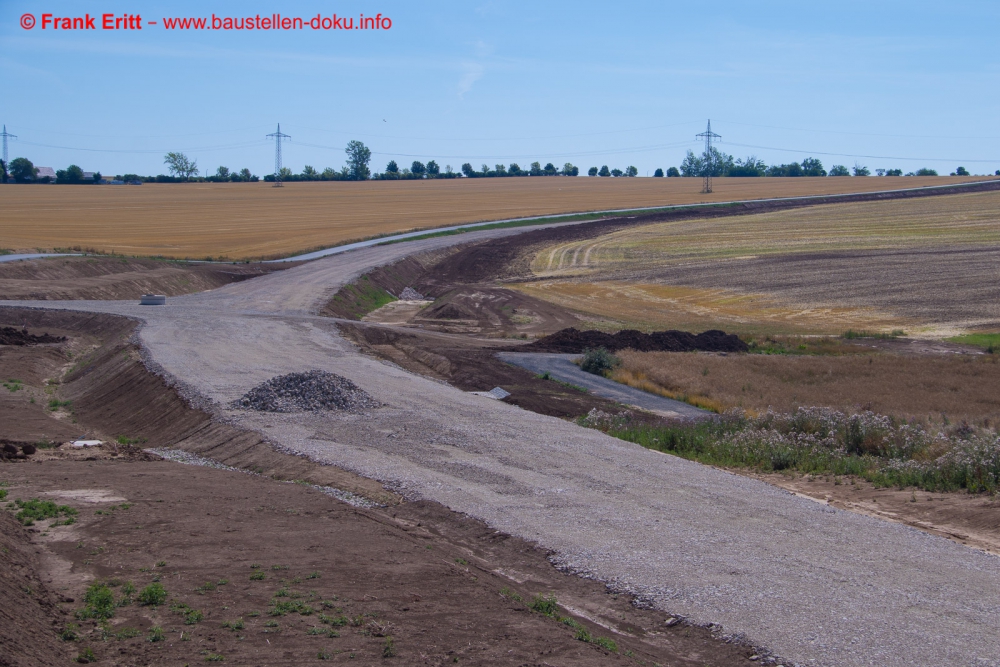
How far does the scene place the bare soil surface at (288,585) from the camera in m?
7.14

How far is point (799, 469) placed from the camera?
51.0 ft

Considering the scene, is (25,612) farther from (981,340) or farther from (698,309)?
(698,309)

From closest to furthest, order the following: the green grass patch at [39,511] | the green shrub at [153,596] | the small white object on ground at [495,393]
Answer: the green shrub at [153,596] → the green grass patch at [39,511] → the small white object on ground at [495,393]

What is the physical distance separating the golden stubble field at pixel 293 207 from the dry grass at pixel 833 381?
39.4m

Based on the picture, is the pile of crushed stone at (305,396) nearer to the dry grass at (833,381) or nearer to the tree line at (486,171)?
the dry grass at (833,381)

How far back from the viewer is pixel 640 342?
1300 inches

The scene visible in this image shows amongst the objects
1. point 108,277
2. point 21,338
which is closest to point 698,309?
point 108,277

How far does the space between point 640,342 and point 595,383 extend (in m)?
7.32

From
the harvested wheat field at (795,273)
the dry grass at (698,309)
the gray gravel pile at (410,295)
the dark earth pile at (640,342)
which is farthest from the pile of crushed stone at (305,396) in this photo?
the gray gravel pile at (410,295)

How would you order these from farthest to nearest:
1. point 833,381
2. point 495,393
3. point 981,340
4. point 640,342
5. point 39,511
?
point 981,340 → point 640,342 → point 833,381 → point 495,393 → point 39,511

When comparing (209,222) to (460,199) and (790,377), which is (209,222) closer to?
(460,199)

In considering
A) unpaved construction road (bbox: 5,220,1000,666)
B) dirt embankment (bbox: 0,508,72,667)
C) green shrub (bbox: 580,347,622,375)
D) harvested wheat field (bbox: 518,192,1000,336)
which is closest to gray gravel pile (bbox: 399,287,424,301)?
harvested wheat field (bbox: 518,192,1000,336)

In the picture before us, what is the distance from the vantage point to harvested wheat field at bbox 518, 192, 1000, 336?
139 ft

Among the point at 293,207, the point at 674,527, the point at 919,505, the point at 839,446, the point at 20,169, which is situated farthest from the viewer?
the point at 20,169
